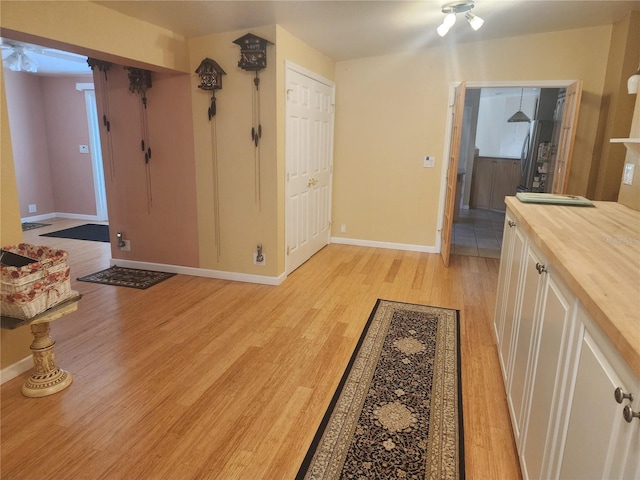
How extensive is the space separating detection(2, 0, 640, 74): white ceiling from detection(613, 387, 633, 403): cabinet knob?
2960mm

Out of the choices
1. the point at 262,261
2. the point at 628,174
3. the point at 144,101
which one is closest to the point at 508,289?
the point at 628,174

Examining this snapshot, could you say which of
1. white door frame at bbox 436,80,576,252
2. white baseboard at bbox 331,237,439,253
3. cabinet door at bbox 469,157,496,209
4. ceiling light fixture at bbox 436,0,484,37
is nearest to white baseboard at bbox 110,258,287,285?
white baseboard at bbox 331,237,439,253

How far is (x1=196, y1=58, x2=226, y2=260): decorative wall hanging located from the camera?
12.1 ft

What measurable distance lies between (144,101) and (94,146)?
3.30 meters

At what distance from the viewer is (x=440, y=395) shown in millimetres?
2260

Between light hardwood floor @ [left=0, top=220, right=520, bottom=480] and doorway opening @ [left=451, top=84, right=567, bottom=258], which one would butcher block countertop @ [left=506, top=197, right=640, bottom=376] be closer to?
light hardwood floor @ [left=0, top=220, right=520, bottom=480]

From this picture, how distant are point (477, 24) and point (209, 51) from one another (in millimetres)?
2284

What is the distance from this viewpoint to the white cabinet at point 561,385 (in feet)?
2.91

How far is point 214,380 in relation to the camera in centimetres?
239

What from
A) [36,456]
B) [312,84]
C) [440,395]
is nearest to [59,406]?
[36,456]

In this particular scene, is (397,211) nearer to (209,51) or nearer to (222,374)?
(209,51)

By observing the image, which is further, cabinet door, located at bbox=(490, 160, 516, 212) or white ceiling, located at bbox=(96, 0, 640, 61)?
cabinet door, located at bbox=(490, 160, 516, 212)

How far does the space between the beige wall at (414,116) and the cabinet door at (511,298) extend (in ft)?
8.73

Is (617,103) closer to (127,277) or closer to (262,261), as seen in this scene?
(262,261)
